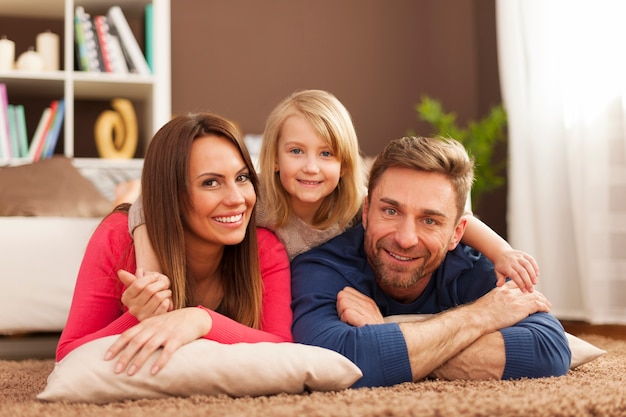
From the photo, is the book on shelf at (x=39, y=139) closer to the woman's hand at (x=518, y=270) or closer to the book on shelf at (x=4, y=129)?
the book on shelf at (x=4, y=129)

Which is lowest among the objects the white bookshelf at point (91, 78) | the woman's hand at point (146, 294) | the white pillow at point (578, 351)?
the white pillow at point (578, 351)

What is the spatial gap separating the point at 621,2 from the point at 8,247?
2.54 meters

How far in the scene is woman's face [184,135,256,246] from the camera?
1.77 meters

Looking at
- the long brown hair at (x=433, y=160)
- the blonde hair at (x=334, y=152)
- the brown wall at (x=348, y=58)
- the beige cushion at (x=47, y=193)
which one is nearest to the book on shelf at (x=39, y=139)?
the brown wall at (x=348, y=58)

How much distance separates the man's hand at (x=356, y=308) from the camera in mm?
1729

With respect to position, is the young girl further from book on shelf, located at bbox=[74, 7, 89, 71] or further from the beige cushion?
book on shelf, located at bbox=[74, 7, 89, 71]

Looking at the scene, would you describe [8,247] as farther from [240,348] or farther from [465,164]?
[465,164]

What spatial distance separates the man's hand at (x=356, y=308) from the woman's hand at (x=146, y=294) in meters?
0.39

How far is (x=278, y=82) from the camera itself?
14.8 ft

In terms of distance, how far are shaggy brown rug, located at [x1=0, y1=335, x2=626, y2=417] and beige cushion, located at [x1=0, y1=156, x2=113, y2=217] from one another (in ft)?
3.63

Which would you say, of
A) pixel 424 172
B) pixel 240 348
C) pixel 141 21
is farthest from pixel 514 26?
pixel 240 348

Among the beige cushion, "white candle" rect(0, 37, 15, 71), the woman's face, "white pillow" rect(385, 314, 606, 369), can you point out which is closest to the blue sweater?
"white pillow" rect(385, 314, 606, 369)

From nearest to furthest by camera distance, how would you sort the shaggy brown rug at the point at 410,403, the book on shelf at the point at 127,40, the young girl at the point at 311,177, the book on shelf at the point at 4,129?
1. the shaggy brown rug at the point at 410,403
2. the young girl at the point at 311,177
3. the book on shelf at the point at 4,129
4. the book on shelf at the point at 127,40

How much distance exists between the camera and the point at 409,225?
1832 millimetres
